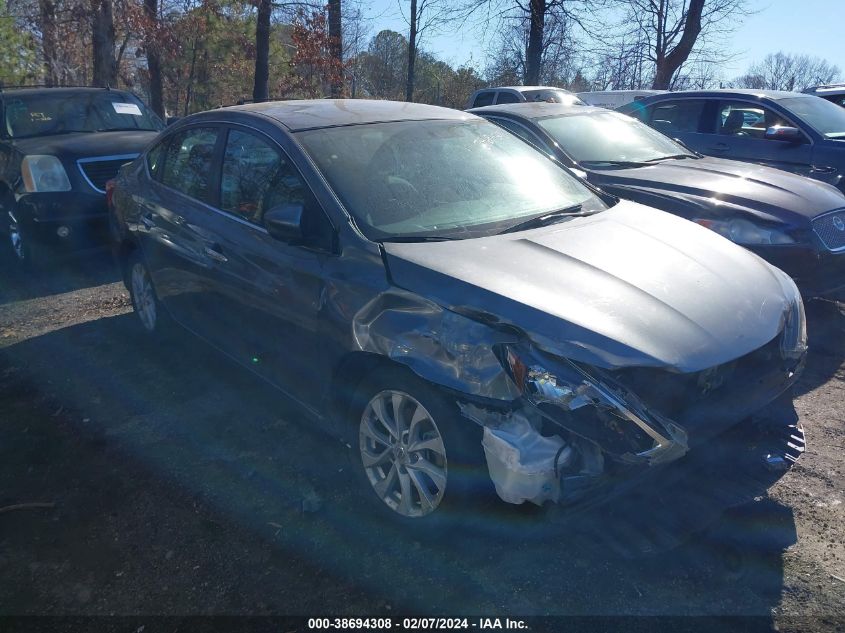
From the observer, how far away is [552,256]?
3174 mm

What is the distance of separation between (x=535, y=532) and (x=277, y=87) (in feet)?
94.8

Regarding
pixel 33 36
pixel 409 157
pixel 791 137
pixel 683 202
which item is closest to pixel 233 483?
pixel 409 157

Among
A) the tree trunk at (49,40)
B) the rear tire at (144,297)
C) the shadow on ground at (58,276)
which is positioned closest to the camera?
the rear tire at (144,297)

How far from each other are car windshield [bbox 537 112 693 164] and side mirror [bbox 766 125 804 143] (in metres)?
1.40

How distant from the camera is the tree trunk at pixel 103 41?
15375 mm

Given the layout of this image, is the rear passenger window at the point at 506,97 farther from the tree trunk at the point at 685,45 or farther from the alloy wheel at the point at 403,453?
the alloy wheel at the point at 403,453

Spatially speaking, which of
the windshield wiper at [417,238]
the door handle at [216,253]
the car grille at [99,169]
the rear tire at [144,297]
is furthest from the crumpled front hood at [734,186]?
the car grille at [99,169]

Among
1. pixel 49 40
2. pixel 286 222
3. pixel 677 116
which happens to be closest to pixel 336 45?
pixel 49 40

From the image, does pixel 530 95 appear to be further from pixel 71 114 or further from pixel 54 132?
pixel 54 132

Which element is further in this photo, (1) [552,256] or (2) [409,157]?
(2) [409,157]

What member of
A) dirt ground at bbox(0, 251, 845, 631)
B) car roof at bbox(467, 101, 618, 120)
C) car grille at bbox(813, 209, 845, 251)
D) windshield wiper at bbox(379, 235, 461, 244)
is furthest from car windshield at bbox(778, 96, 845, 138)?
windshield wiper at bbox(379, 235, 461, 244)

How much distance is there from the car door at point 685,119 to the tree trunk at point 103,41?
12312 mm

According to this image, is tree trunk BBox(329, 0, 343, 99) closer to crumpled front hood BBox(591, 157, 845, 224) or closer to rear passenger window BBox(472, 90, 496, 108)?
rear passenger window BBox(472, 90, 496, 108)

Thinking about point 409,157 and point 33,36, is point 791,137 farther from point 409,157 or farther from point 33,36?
point 33,36
